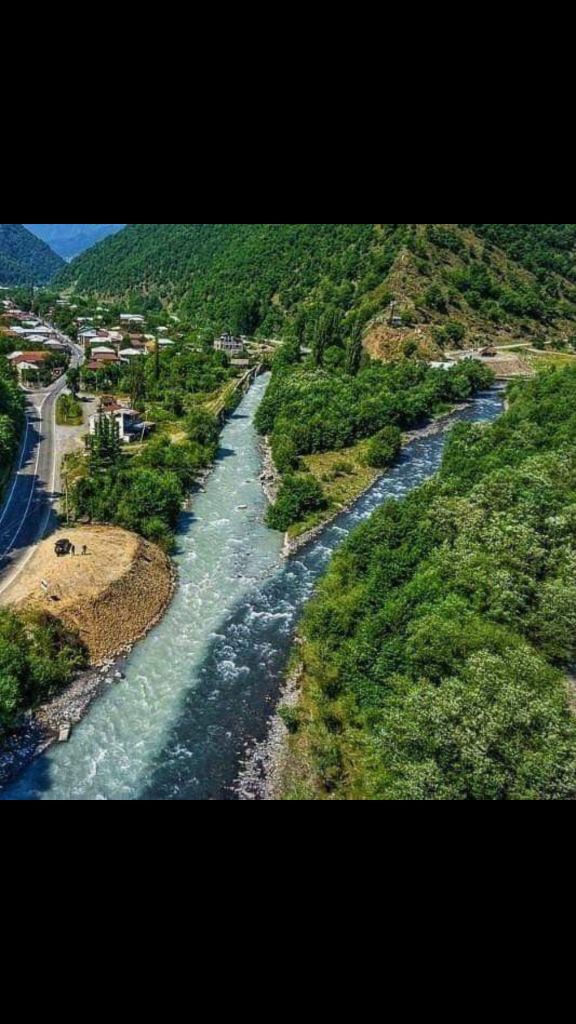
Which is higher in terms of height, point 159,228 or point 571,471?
point 159,228

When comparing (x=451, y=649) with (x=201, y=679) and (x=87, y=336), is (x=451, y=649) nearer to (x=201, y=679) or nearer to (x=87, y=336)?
(x=201, y=679)

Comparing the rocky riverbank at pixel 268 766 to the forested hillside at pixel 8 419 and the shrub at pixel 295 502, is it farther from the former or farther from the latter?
the forested hillside at pixel 8 419

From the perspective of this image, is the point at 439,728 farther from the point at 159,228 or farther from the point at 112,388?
the point at 159,228

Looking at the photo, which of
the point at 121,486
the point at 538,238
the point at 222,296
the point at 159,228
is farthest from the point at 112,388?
the point at 159,228

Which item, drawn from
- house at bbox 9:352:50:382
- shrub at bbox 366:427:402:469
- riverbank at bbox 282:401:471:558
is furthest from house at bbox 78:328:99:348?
shrub at bbox 366:427:402:469

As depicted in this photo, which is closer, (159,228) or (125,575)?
(125,575)

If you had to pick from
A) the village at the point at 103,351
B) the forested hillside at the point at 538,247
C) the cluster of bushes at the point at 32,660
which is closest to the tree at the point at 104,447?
the village at the point at 103,351

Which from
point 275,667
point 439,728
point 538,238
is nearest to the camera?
point 439,728
